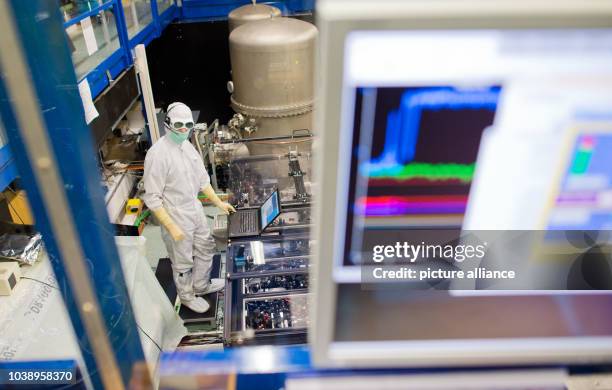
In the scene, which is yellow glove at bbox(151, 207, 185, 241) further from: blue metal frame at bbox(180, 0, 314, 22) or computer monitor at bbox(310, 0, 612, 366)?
blue metal frame at bbox(180, 0, 314, 22)

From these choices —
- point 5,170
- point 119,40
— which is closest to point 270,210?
point 5,170

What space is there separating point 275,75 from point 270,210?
131 centimetres

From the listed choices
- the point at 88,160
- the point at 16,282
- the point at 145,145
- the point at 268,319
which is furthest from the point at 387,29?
the point at 145,145

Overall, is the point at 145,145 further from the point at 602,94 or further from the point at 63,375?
the point at 602,94

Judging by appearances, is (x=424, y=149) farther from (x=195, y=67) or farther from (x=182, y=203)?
(x=195, y=67)

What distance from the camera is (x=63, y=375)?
2.91 ft

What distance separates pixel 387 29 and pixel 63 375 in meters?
0.96

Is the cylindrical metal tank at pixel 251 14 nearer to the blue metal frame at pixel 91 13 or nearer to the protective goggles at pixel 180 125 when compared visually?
the blue metal frame at pixel 91 13

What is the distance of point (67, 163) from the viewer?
19.6 inches

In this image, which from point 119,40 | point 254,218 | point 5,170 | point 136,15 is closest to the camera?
point 5,170

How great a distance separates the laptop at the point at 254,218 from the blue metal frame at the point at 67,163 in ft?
4.52

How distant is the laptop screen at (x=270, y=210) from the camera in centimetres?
201

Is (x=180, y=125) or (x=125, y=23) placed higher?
(x=125, y=23)

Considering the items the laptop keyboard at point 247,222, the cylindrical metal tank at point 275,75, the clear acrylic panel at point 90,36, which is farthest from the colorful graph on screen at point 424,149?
the cylindrical metal tank at point 275,75
